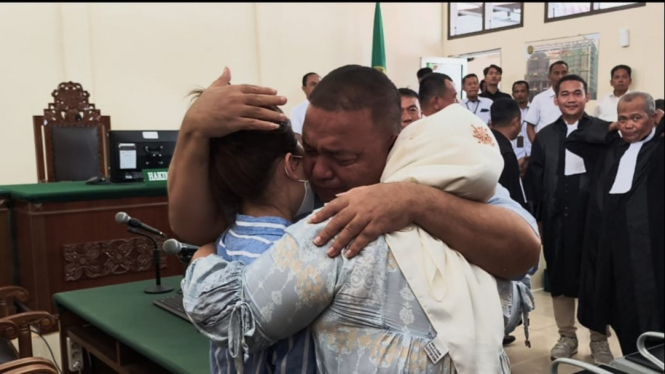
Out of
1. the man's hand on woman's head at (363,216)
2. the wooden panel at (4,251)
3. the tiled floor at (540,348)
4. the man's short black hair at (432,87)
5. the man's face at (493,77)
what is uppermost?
the man's face at (493,77)

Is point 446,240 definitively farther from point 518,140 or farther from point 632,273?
point 518,140

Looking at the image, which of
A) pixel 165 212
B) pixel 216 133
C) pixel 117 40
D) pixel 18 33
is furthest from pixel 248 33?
pixel 216 133

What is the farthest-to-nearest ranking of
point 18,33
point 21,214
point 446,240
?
point 18,33 → point 21,214 → point 446,240

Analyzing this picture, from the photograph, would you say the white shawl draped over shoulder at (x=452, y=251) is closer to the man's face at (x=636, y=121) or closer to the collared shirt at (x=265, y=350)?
the collared shirt at (x=265, y=350)

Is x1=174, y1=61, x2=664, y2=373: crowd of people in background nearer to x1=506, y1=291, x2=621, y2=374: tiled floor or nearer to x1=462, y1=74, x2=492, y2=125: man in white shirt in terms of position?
x1=506, y1=291, x2=621, y2=374: tiled floor

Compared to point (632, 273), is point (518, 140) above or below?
above

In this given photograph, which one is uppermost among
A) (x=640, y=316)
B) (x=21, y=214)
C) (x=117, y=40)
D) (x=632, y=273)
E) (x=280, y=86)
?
(x=117, y=40)

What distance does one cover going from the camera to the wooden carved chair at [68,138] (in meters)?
4.62

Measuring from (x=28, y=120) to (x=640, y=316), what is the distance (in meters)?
5.36

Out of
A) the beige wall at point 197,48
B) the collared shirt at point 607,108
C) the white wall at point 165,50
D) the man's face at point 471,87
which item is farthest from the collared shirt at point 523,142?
the white wall at point 165,50

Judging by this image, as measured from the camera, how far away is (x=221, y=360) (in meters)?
0.81

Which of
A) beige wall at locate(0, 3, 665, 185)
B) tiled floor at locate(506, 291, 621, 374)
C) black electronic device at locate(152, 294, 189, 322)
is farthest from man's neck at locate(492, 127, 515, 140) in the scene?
black electronic device at locate(152, 294, 189, 322)

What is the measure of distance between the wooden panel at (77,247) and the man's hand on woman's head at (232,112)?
2.88 metres

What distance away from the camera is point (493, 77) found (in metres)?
4.24
